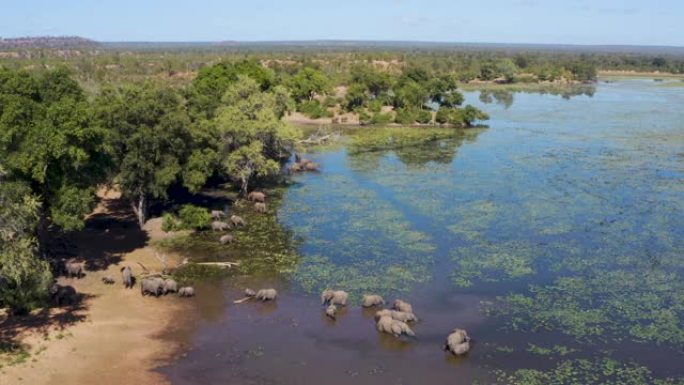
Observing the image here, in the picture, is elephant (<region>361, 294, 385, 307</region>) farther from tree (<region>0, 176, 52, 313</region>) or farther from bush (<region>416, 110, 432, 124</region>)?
bush (<region>416, 110, 432, 124</region>)

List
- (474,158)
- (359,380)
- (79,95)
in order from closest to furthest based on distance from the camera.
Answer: (359,380), (79,95), (474,158)

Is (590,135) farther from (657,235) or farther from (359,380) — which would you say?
(359,380)

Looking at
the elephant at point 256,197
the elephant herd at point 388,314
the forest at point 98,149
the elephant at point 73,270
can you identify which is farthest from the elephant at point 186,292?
the elephant at point 256,197

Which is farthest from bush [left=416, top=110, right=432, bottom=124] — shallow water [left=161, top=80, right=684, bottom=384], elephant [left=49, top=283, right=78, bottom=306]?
elephant [left=49, top=283, right=78, bottom=306]

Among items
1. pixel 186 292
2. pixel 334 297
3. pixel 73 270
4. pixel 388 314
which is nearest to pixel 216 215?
pixel 73 270

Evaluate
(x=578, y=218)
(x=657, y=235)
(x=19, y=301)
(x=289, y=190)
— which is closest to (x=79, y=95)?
(x=19, y=301)

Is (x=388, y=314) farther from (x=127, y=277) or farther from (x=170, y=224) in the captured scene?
(x=170, y=224)

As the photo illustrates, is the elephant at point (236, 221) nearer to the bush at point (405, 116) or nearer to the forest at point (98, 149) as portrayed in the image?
the forest at point (98, 149)
